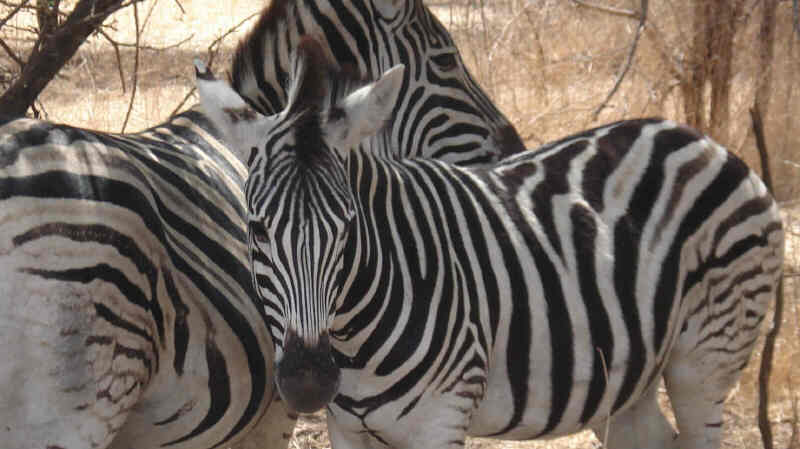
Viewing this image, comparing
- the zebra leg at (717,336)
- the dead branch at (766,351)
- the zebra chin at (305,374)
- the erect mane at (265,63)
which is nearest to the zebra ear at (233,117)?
the zebra chin at (305,374)

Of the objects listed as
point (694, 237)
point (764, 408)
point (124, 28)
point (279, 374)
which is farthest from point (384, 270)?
point (124, 28)

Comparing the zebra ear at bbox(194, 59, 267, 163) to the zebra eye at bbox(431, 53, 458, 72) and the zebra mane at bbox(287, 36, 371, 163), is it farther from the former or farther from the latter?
the zebra eye at bbox(431, 53, 458, 72)

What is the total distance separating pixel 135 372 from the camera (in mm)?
2936

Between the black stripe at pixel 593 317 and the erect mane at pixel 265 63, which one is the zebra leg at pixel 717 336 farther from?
the erect mane at pixel 265 63

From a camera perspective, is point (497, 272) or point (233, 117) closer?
point (233, 117)

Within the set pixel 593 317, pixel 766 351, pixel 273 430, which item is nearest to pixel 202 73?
pixel 273 430

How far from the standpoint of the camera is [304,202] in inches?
113

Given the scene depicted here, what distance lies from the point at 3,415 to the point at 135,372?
0.36m

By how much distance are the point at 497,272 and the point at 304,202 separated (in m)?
0.89

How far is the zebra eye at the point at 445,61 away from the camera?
15.9 feet

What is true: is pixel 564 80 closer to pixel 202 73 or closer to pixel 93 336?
pixel 202 73

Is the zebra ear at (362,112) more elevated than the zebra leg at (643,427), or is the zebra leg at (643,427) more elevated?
→ the zebra ear at (362,112)

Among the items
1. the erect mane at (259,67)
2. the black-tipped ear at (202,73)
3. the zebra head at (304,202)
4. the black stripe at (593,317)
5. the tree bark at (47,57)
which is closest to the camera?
the zebra head at (304,202)

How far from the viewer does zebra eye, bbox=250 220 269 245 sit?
2943 mm
